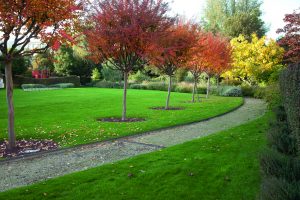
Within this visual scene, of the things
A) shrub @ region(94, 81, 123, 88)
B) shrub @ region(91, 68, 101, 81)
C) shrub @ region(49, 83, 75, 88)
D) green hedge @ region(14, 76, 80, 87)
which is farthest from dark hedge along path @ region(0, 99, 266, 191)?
shrub @ region(91, 68, 101, 81)

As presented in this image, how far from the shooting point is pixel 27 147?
776cm

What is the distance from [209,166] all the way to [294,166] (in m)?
2.80

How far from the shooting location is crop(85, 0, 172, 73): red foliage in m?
11.1

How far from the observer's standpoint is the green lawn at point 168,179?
15.0 feet

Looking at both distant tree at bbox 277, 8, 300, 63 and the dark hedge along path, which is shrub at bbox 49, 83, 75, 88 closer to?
distant tree at bbox 277, 8, 300, 63

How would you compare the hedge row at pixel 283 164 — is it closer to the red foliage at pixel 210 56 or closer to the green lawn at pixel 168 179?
the green lawn at pixel 168 179

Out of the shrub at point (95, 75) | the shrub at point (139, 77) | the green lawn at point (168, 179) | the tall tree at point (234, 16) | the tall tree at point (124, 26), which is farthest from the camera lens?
the shrub at point (95, 75)

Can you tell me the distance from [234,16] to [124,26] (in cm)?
3382

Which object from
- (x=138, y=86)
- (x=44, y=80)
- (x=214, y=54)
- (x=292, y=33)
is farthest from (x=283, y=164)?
(x=44, y=80)

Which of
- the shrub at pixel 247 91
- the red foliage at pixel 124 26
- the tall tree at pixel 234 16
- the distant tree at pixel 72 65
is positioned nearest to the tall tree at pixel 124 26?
the red foliage at pixel 124 26

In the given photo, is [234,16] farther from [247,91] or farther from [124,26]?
[124,26]

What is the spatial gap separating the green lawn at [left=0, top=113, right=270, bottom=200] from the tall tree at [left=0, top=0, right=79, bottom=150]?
10.9 feet

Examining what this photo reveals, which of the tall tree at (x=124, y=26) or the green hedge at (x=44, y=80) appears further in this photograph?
the green hedge at (x=44, y=80)

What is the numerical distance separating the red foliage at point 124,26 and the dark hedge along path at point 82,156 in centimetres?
363
